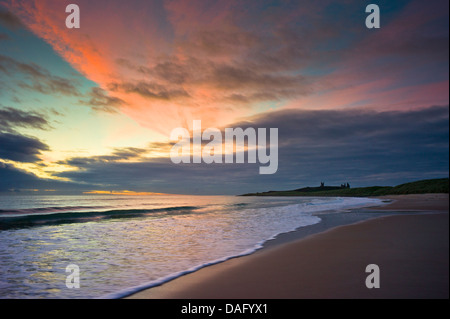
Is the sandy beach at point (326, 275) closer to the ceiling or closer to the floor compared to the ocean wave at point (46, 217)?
closer to the ceiling

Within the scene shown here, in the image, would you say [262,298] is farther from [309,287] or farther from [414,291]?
[414,291]

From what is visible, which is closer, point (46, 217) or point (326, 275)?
point (326, 275)

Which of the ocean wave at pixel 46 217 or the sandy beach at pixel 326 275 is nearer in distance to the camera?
the sandy beach at pixel 326 275

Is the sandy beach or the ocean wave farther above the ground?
the sandy beach

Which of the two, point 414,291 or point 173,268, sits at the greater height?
point 414,291

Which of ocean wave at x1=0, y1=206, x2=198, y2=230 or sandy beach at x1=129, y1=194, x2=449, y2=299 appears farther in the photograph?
ocean wave at x1=0, y1=206, x2=198, y2=230

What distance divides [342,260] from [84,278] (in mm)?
6500

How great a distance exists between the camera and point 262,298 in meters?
4.76

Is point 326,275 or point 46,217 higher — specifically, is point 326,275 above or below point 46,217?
above
